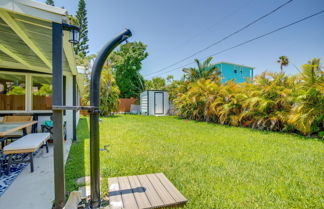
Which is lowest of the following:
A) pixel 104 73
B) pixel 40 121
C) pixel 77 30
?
pixel 40 121

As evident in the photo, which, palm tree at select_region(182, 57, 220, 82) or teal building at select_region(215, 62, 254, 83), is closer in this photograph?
palm tree at select_region(182, 57, 220, 82)

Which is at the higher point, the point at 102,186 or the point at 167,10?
the point at 167,10

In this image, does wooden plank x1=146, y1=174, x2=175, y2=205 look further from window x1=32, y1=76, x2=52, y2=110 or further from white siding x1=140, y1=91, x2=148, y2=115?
white siding x1=140, y1=91, x2=148, y2=115

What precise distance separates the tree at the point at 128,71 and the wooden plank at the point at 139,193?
19.2m

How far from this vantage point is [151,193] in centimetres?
216

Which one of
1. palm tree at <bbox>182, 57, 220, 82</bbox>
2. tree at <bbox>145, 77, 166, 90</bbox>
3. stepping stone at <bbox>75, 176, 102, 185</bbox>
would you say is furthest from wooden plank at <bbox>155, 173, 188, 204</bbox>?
tree at <bbox>145, 77, 166, 90</bbox>

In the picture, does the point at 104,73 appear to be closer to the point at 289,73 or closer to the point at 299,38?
the point at 289,73

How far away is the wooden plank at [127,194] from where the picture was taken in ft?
6.20

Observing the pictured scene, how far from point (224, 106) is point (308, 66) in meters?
3.60

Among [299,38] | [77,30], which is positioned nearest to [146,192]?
[77,30]

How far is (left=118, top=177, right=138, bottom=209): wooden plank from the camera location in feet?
6.20

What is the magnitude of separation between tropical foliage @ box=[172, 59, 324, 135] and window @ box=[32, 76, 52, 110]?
7.28m

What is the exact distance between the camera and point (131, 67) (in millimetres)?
21203

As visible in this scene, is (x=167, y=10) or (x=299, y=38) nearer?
(x=299, y=38)
